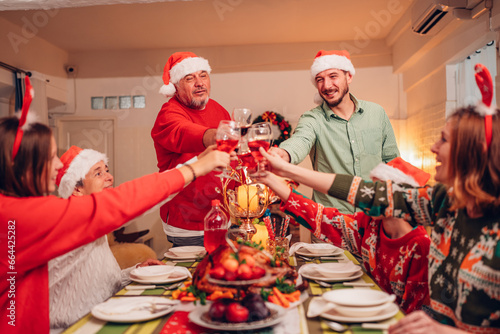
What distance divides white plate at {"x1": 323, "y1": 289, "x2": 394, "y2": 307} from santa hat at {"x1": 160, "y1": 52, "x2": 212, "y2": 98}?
6.56ft

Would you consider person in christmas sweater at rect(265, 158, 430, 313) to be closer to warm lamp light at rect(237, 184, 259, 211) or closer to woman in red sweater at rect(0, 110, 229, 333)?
warm lamp light at rect(237, 184, 259, 211)

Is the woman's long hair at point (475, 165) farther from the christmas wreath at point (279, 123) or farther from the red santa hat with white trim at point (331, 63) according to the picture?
the christmas wreath at point (279, 123)

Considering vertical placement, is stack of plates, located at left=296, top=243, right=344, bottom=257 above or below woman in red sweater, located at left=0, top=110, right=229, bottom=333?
below

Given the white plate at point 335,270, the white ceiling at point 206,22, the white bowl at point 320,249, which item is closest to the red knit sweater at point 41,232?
the white plate at point 335,270

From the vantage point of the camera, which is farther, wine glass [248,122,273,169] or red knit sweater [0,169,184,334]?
wine glass [248,122,273,169]

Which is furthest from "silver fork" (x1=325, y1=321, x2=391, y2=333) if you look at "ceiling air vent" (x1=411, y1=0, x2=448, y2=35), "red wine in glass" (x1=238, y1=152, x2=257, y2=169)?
"ceiling air vent" (x1=411, y1=0, x2=448, y2=35)

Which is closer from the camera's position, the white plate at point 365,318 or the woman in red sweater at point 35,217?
the white plate at point 365,318

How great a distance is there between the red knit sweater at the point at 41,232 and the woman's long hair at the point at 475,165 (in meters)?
1.00

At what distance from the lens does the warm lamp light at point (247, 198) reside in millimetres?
2076

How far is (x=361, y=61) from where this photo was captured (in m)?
6.51

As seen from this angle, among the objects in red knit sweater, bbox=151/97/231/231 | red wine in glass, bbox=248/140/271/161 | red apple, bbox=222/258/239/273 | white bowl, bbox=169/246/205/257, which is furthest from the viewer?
red knit sweater, bbox=151/97/231/231

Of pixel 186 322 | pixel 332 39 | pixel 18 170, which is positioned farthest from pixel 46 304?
pixel 332 39

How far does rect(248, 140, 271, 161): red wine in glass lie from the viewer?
5.88 feet

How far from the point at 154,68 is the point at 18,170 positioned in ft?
18.5
